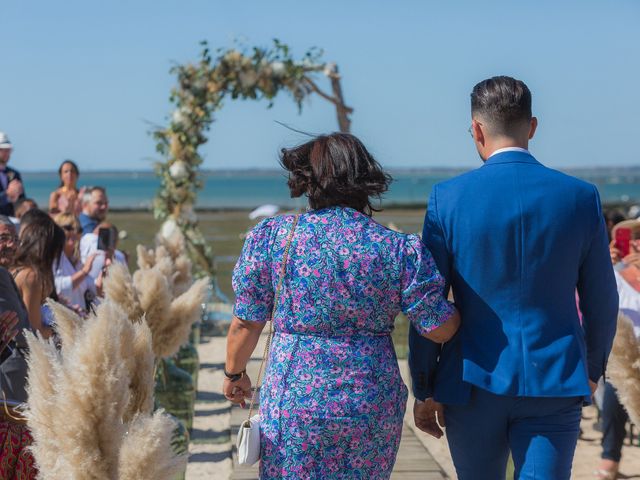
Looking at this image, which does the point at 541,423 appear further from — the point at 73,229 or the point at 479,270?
the point at 73,229

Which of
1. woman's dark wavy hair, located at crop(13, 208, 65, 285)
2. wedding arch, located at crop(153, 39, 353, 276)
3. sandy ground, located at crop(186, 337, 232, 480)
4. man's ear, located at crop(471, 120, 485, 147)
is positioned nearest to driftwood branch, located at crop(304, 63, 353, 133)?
wedding arch, located at crop(153, 39, 353, 276)

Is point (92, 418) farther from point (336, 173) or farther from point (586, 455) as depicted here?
point (586, 455)

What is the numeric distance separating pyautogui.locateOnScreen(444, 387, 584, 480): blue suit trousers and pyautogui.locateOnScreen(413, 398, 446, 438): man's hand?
8 centimetres

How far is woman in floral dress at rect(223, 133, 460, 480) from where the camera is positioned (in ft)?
9.76

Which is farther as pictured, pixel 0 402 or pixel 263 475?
pixel 0 402

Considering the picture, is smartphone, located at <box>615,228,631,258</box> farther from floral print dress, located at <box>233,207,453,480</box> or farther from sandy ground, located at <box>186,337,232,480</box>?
floral print dress, located at <box>233,207,453,480</box>

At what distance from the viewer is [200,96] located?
39.4 ft

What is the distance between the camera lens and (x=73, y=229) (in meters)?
7.18

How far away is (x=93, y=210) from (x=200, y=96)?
424 centimetres

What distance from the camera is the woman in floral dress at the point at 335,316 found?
2.97 meters

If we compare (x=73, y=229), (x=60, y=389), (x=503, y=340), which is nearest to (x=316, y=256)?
(x=503, y=340)

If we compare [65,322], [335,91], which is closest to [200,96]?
[335,91]

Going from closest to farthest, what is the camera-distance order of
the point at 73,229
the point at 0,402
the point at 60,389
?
the point at 60,389 < the point at 0,402 < the point at 73,229

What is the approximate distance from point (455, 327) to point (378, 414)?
1.21 feet
